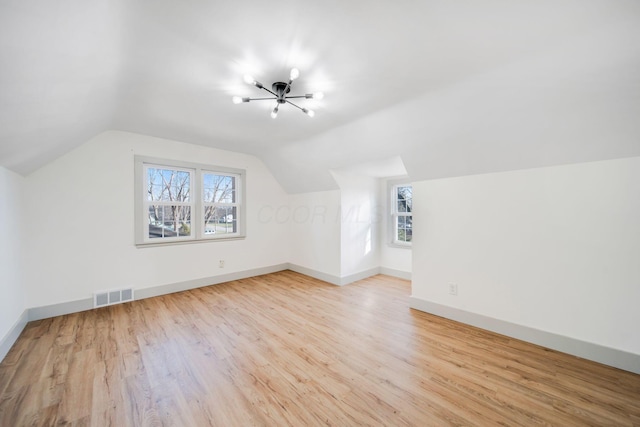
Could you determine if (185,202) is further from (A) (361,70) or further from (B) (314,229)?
(A) (361,70)

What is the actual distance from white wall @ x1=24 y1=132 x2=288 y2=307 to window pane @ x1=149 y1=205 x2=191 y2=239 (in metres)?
0.25

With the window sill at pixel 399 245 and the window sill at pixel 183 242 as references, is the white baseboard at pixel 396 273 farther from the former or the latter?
the window sill at pixel 183 242

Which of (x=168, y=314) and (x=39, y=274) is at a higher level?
(x=39, y=274)

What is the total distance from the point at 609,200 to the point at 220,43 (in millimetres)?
3369

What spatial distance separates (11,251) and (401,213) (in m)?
5.36

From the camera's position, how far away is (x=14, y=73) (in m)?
1.27

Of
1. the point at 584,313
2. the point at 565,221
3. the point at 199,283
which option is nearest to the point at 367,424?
the point at 584,313

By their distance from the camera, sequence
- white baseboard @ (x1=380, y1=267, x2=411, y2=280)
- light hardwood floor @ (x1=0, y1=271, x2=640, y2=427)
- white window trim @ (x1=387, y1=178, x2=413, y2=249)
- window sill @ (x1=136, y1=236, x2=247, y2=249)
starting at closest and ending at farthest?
light hardwood floor @ (x1=0, y1=271, x2=640, y2=427) < window sill @ (x1=136, y1=236, x2=247, y2=249) < white baseboard @ (x1=380, y1=267, x2=411, y2=280) < white window trim @ (x1=387, y1=178, x2=413, y2=249)

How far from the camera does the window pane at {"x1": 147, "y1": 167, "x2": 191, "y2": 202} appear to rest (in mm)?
3779

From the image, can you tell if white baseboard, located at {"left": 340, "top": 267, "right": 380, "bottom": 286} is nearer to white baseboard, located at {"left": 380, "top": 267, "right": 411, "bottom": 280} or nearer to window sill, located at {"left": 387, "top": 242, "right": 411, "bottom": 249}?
white baseboard, located at {"left": 380, "top": 267, "right": 411, "bottom": 280}

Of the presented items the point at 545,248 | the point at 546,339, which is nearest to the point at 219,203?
the point at 545,248

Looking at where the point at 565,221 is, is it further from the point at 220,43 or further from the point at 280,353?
the point at 220,43

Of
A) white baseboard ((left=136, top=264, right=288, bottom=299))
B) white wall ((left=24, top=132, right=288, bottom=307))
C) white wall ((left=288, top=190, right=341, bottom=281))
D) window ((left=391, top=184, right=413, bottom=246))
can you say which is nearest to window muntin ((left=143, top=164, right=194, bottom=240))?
white wall ((left=24, top=132, right=288, bottom=307))

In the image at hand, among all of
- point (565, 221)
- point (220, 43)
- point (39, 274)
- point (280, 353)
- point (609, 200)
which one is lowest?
point (280, 353)
